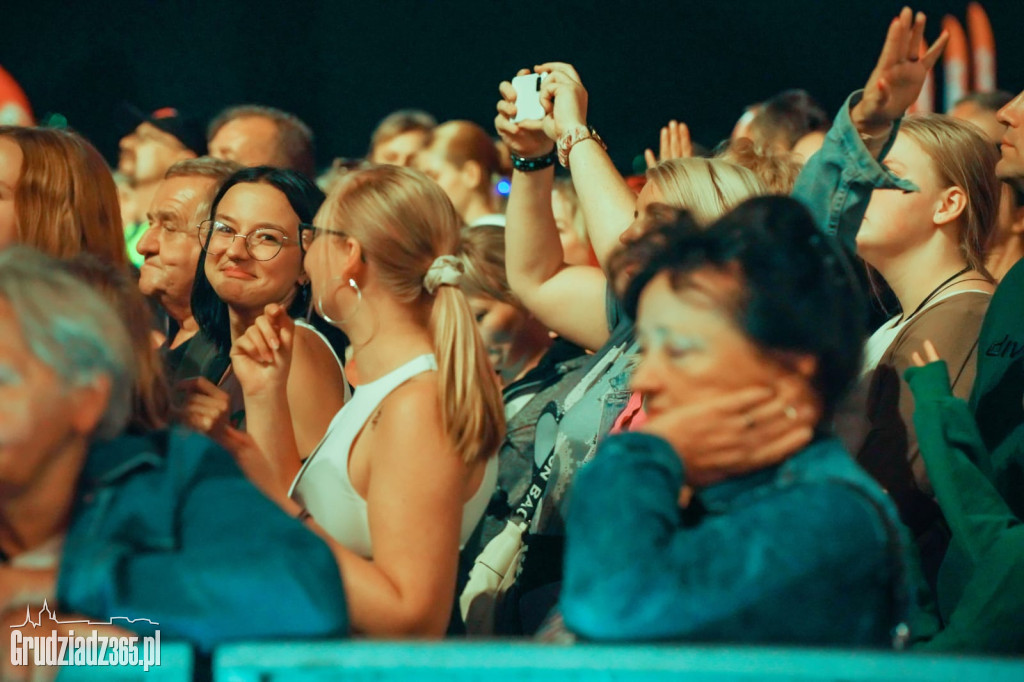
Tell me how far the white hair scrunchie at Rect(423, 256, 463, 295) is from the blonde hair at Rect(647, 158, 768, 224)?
18.8 inches

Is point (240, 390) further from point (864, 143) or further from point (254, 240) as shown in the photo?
point (864, 143)

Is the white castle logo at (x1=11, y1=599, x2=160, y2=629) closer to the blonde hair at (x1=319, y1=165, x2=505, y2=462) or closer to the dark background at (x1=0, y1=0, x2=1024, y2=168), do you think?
the blonde hair at (x1=319, y1=165, x2=505, y2=462)

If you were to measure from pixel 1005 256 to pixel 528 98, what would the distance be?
1.32 m

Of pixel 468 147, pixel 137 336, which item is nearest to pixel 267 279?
pixel 137 336

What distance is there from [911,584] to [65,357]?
40.2 inches

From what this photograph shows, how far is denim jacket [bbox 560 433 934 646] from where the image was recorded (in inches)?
47.3

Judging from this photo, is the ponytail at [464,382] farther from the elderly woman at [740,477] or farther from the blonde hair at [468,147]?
the blonde hair at [468,147]

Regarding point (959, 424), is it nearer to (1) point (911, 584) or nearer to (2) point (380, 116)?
(1) point (911, 584)

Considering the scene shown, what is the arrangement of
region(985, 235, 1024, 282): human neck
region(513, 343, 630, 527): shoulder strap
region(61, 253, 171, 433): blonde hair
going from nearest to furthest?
1. region(61, 253, 171, 433): blonde hair
2. region(513, 343, 630, 527): shoulder strap
3. region(985, 235, 1024, 282): human neck

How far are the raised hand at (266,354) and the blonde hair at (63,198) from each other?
52cm

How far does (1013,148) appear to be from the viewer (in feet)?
7.50

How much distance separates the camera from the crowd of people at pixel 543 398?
1.27m

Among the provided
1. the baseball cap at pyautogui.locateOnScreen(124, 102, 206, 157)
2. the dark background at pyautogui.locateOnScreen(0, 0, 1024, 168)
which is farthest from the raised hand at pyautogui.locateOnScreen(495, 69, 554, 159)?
the dark background at pyautogui.locateOnScreen(0, 0, 1024, 168)

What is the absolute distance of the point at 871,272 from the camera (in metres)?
2.63
